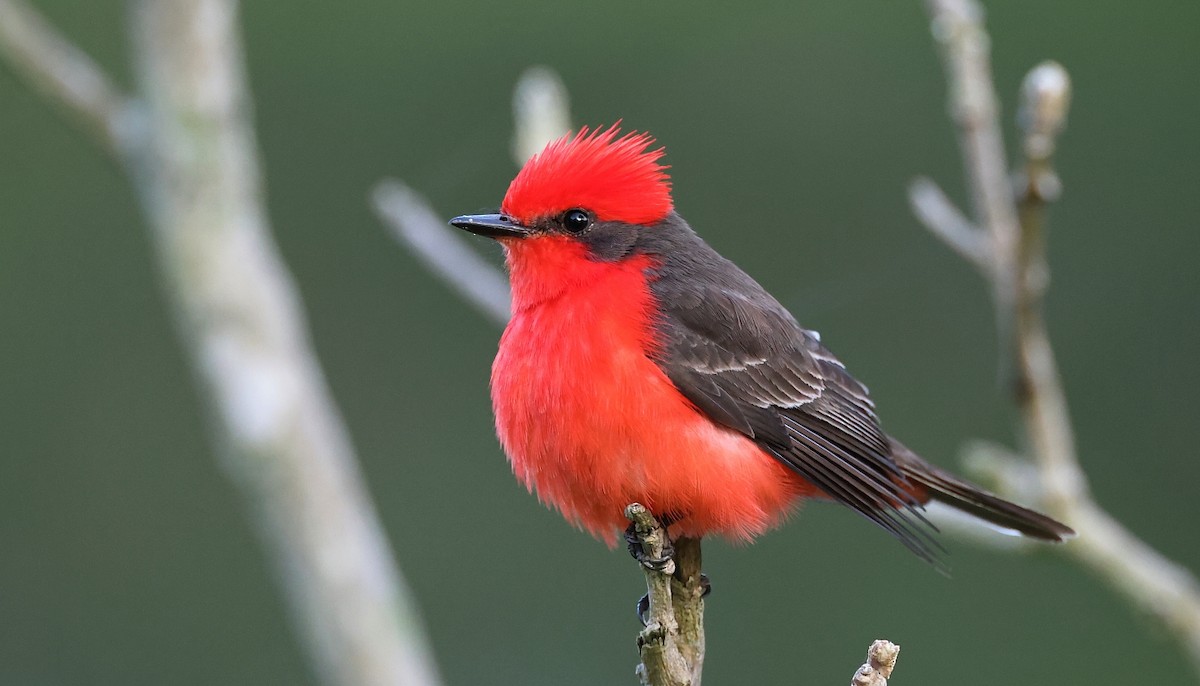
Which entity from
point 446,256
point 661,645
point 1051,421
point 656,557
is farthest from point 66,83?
point 1051,421

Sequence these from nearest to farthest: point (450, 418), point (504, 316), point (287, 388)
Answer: point (287, 388), point (504, 316), point (450, 418)

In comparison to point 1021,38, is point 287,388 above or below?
below

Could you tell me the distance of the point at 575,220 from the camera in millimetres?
4461

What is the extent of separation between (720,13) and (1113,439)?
3172 mm

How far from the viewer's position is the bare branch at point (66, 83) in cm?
420

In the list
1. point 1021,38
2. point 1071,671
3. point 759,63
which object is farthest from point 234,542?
point 1021,38

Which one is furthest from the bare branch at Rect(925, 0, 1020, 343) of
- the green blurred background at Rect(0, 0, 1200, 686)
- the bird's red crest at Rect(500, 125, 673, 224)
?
the green blurred background at Rect(0, 0, 1200, 686)

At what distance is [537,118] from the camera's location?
16.3 feet

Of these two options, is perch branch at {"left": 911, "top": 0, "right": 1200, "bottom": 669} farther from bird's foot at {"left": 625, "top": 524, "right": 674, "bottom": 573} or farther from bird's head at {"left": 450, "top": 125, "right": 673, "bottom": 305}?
bird's foot at {"left": 625, "top": 524, "right": 674, "bottom": 573}

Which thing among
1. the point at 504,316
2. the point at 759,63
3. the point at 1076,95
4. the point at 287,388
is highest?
the point at 1076,95

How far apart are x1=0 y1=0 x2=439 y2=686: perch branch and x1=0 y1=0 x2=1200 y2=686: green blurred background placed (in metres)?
3.24

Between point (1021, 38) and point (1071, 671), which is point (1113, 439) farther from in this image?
point (1021, 38)

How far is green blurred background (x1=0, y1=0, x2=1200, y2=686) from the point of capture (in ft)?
25.3

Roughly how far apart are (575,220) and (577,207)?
40 mm
